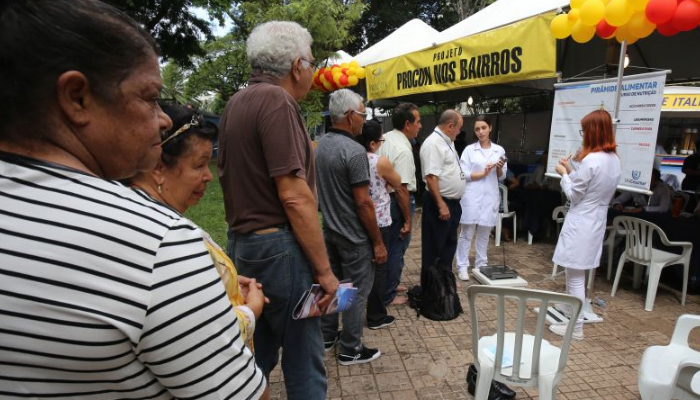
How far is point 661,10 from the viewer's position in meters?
3.12

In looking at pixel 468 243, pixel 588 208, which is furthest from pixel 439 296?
pixel 588 208

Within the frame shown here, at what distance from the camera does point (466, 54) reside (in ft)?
16.5

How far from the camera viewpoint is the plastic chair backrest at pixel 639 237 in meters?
4.06

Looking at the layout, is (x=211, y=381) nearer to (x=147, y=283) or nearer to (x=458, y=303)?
(x=147, y=283)

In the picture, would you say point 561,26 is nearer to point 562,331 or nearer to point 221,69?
point 562,331

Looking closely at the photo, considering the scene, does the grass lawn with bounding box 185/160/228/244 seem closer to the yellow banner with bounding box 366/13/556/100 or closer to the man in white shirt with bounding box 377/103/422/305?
the man in white shirt with bounding box 377/103/422/305

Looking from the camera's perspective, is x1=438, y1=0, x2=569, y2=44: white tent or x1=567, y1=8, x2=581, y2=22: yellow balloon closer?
Answer: x1=567, y1=8, x2=581, y2=22: yellow balloon

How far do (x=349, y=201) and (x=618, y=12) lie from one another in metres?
2.82

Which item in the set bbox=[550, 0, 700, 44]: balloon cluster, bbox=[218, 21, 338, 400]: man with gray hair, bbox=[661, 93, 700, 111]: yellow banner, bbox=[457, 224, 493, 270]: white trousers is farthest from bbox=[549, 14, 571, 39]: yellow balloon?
bbox=[661, 93, 700, 111]: yellow banner

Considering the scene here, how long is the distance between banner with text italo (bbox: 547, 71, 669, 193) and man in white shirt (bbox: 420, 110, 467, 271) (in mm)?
1367

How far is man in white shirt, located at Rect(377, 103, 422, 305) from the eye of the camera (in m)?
3.80

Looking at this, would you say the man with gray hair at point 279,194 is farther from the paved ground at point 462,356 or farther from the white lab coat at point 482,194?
the white lab coat at point 482,194

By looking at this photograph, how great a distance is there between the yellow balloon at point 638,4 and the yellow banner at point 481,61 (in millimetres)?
769

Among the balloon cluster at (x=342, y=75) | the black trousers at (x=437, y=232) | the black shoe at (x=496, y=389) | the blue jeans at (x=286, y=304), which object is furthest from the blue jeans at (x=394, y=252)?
the balloon cluster at (x=342, y=75)
